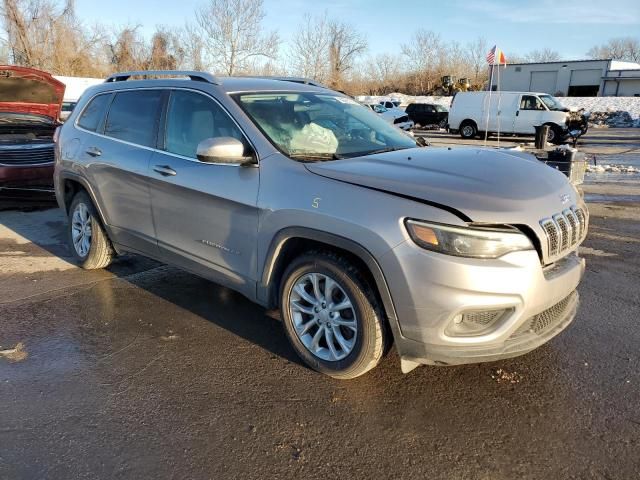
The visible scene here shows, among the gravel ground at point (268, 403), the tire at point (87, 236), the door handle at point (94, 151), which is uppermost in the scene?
the door handle at point (94, 151)

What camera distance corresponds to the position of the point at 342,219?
283 cm

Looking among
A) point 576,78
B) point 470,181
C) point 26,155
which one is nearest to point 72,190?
point 26,155

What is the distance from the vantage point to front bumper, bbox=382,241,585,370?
101 inches

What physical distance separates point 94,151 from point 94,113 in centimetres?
49

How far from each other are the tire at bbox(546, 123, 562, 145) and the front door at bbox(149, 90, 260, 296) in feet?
67.5

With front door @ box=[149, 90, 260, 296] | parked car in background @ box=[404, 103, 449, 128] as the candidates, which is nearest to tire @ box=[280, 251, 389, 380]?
front door @ box=[149, 90, 260, 296]

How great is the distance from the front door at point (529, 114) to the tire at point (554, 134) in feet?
1.89

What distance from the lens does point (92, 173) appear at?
4.75 meters

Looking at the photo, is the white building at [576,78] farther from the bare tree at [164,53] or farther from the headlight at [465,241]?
the headlight at [465,241]

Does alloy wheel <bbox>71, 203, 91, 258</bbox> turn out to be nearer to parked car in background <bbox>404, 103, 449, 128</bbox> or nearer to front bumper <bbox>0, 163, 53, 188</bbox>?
front bumper <bbox>0, 163, 53, 188</bbox>

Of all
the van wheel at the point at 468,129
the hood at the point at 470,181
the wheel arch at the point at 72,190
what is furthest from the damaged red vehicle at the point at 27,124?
the van wheel at the point at 468,129

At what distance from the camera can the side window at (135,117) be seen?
418cm

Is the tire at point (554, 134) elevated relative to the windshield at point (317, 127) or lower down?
lower down

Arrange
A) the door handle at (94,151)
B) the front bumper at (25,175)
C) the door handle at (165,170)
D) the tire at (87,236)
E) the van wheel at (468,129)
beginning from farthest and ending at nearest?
the van wheel at (468,129), the front bumper at (25,175), the tire at (87,236), the door handle at (94,151), the door handle at (165,170)
